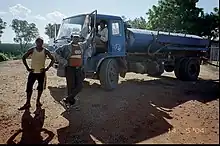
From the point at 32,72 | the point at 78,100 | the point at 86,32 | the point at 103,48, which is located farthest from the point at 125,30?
the point at 32,72

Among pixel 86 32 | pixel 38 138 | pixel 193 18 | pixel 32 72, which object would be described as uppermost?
pixel 193 18

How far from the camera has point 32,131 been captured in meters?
4.63

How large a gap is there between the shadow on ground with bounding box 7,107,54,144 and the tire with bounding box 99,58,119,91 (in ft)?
8.58

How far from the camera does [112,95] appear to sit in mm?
7395

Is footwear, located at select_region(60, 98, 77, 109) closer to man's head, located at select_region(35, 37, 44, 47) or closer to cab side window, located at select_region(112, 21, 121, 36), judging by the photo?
man's head, located at select_region(35, 37, 44, 47)

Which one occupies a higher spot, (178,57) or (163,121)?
(178,57)

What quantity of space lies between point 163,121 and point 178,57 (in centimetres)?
708

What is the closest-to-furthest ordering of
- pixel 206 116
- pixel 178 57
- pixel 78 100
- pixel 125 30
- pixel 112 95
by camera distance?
pixel 206 116 < pixel 78 100 < pixel 112 95 < pixel 125 30 < pixel 178 57

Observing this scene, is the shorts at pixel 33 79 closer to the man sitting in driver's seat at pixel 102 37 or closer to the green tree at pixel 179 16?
the man sitting in driver's seat at pixel 102 37

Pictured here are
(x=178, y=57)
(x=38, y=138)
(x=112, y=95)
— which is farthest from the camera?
(x=178, y=57)

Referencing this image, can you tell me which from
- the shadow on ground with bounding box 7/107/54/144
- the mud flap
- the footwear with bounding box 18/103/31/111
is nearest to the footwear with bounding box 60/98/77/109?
the shadow on ground with bounding box 7/107/54/144

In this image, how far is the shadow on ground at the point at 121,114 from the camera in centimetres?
441

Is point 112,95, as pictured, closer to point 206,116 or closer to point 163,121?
point 163,121
